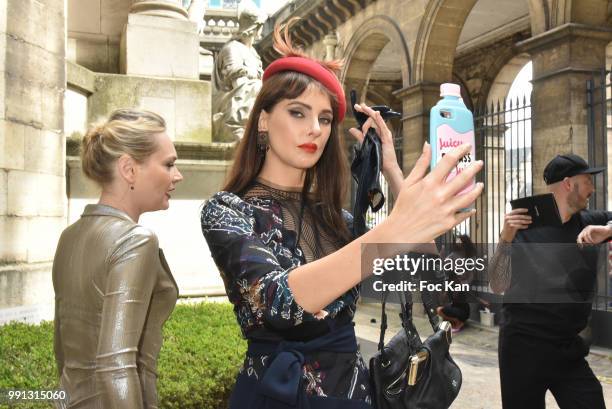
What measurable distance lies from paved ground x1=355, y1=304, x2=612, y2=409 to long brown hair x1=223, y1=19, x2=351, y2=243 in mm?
3335

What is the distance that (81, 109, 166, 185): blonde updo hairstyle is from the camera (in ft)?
5.98

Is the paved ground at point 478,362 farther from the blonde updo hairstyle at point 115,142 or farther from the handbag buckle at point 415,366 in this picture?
the blonde updo hairstyle at point 115,142

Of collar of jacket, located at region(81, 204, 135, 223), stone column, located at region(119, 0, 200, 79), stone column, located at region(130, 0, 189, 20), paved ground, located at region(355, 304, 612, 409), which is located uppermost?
stone column, located at region(130, 0, 189, 20)

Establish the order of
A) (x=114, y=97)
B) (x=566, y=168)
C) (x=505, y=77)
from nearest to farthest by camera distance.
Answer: (x=566, y=168), (x=114, y=97), (x=505, y=77)

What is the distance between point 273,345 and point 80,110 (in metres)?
4.41

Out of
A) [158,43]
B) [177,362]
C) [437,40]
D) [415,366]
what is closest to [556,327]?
[415,366]

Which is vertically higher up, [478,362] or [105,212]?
[105,212]

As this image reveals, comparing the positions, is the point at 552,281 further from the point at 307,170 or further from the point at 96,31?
the point at 96,31

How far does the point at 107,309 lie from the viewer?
1.57m

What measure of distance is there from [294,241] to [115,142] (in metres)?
0.67

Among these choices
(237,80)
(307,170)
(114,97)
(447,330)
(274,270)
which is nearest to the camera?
(274,270)

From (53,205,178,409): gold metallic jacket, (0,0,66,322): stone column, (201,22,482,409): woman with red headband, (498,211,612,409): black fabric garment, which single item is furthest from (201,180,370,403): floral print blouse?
(0,0,66,322): stone column

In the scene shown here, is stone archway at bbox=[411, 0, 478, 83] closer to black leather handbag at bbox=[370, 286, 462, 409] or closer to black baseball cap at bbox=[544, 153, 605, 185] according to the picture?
black baseball cap at bbox=[544, 153, 605, 185]

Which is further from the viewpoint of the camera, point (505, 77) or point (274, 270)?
point (505, 77)
